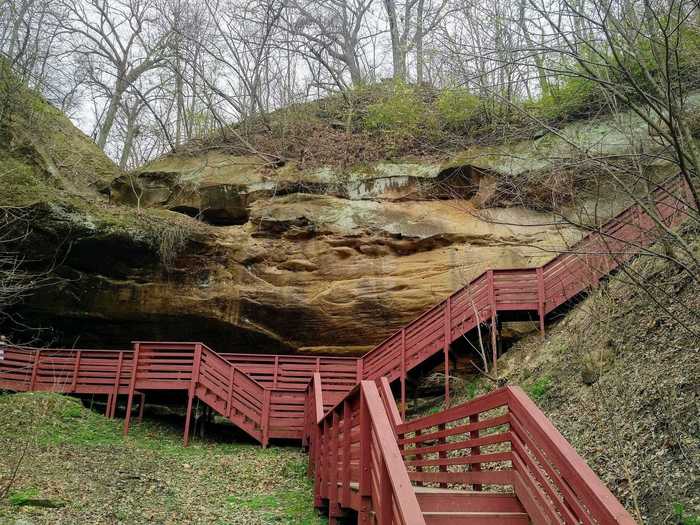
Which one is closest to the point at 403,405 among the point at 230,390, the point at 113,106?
the point at 230,390

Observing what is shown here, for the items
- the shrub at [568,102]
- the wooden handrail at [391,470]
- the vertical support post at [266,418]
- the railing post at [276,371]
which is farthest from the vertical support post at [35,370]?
the shrub at [568,102]

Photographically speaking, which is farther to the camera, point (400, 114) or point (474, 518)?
point (400, 114)

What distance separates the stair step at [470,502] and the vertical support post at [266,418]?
10021 mm

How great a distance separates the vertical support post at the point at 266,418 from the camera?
1334cm

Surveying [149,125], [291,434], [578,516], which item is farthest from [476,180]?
[149,125]

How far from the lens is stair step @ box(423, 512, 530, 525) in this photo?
3518 millimetres

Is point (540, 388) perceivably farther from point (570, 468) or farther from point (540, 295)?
point (570, 468)

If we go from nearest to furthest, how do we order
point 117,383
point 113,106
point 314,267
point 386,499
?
point 386,499
point 117,383
point 314,267
point 113,106

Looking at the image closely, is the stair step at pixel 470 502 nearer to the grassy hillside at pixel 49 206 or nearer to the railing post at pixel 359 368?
the railing post at pixel 359 368

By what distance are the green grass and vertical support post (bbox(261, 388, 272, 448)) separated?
0.32 meters

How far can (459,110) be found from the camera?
18.9 metres

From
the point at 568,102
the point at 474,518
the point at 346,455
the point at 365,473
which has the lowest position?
the point at 474,518

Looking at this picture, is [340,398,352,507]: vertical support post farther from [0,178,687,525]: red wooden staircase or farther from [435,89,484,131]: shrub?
[435,89,484,131]: shrub

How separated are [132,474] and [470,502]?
7.15 m
